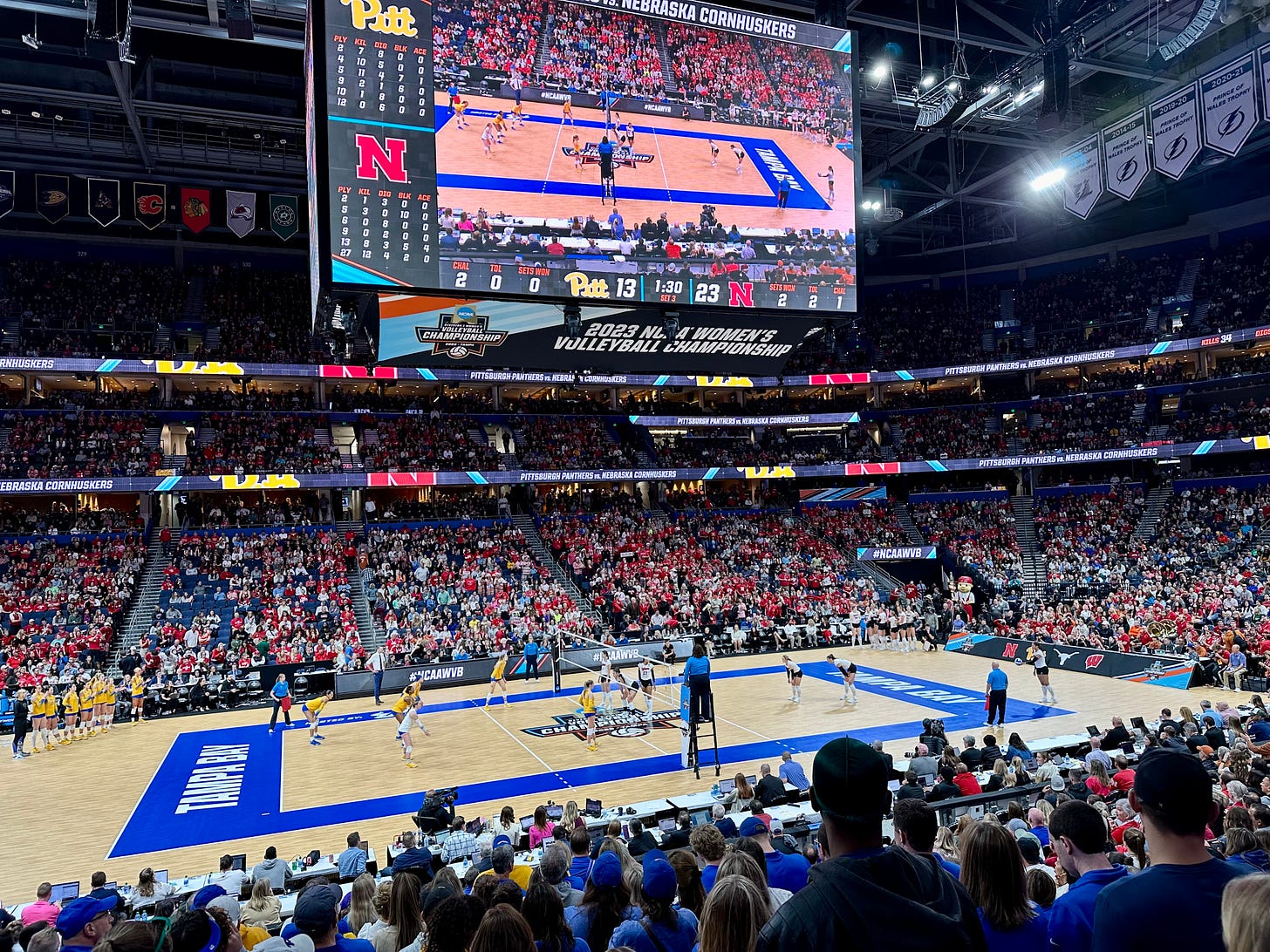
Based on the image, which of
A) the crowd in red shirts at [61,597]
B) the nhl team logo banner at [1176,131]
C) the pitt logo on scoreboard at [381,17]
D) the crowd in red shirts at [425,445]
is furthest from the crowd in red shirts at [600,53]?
the crowd in red shirts at [425,445]

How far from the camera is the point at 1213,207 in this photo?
49.6 meters

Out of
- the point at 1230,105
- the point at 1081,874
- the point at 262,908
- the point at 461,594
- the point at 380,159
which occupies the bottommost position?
the point at 461,594

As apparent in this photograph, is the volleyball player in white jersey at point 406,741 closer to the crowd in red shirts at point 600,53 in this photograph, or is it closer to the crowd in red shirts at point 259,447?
the crowd in red shirts at point 600,53

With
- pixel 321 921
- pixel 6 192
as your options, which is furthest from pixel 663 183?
pixel 6 192

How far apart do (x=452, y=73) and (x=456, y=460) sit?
28382 mm

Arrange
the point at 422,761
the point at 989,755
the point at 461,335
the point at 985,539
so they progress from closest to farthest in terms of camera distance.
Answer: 1. the point at 989,755
2. the point at 461,335
3. the point at 422,761
4. the point at 985,539

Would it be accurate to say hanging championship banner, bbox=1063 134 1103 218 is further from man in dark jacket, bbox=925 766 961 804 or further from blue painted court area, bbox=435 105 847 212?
man in dark jacket, bbox=925 766 961 804

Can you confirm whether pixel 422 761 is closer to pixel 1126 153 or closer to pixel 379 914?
pixel 379 914

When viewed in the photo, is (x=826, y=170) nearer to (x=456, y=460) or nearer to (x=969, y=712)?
(x=969, y=712)

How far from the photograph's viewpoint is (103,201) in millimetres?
38125

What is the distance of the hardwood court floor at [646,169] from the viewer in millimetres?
15812

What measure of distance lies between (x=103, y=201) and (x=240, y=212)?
5.72 meters

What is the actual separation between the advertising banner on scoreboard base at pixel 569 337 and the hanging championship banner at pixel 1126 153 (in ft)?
50.0

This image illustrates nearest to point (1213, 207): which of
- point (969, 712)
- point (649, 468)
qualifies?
point (649, 468)
